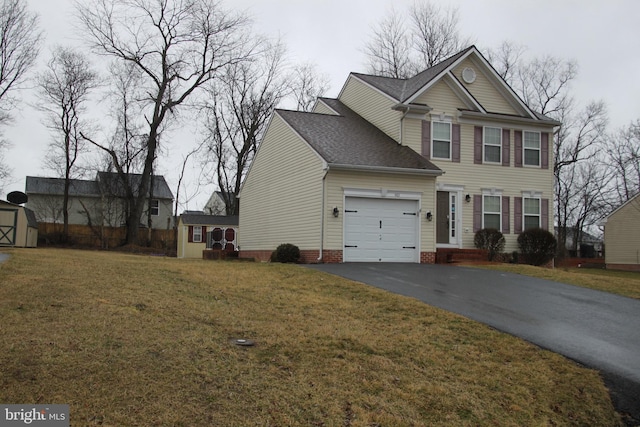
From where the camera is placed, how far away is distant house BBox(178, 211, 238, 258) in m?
37.7

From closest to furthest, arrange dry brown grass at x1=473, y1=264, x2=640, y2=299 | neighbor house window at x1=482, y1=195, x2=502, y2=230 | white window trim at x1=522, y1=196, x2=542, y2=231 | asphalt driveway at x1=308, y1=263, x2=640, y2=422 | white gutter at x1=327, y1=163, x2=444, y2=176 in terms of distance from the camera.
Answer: asphalt driveway at x1=308, y1=263, x2=640, y2=422 → dry brown grass at x1=473, y1=264, x2=640, y2=299 → white gutter at x1=327, y1=163, x2=444, y2=176 → neighbor house window at x1=482, y1=195, x2=502, y2=230 → white window trim at x1=522, y1=196, x2=542, y2=231

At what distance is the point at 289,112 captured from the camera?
23.1m

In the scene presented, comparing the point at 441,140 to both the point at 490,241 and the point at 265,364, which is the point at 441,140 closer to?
the point at 490,241

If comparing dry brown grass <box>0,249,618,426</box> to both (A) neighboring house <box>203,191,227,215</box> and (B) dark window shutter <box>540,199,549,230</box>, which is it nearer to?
(B) dark window shutter <box>540,199,549,230</box>

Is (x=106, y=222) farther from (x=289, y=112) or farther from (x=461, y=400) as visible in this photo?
(x=461, y=400)

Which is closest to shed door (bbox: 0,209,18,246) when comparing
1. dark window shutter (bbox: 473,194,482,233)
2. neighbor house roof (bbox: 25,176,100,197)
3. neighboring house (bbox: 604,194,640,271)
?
neighbor house roof (bbox: 25,176,100,197)

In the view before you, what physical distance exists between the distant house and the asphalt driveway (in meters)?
22.2

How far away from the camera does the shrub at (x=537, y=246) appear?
2205cm

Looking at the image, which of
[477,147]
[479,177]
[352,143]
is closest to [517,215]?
[479,177]

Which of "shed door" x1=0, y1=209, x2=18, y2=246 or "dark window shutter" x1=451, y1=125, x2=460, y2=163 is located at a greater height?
"dark window shutter" x1=451, y1=125, x2=460, y2=163

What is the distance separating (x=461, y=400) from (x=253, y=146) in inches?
1480

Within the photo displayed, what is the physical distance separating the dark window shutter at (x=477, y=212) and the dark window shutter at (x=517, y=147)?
7.98 ft

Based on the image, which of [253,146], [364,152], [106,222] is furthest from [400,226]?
[106,222]

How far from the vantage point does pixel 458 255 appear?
19969 mm
